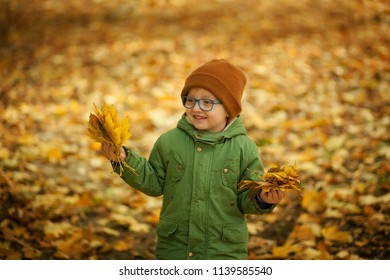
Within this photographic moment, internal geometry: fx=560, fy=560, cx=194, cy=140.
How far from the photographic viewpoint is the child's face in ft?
8.01

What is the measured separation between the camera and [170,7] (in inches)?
374

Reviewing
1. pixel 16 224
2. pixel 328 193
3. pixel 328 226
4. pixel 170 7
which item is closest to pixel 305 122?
pixel 328 193

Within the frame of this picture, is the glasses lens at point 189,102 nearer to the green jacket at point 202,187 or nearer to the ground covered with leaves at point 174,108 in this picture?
the green jacket at point 202,187

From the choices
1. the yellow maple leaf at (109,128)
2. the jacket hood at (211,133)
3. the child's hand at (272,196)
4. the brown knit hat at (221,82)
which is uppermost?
the brown knit hat at (221,82)

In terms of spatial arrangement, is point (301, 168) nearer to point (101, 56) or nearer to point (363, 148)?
point (363, 148)

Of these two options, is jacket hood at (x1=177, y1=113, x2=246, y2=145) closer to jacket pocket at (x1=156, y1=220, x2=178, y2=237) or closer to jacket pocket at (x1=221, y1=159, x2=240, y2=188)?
jacket pocket at (x1=221, y1=159, x2=240, y2=188)

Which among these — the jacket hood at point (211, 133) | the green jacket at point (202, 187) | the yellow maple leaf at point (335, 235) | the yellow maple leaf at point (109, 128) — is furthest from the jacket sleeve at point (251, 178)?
the yellow maple leaf at point (335, 235)

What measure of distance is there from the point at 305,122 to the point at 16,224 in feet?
9.46

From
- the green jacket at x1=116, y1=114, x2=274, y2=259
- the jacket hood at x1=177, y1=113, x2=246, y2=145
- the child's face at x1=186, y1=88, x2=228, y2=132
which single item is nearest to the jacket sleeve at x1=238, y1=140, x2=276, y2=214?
the green jacket at x1=116, y1=114, x2=274, y2=259

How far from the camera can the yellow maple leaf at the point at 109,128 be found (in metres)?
2.29

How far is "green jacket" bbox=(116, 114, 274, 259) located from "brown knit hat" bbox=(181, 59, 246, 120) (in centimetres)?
13

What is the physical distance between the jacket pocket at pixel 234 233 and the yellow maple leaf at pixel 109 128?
0.54 m

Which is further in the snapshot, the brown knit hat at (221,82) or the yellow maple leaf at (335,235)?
the yellow maple leaf at (335,235)

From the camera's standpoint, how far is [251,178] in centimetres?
245
